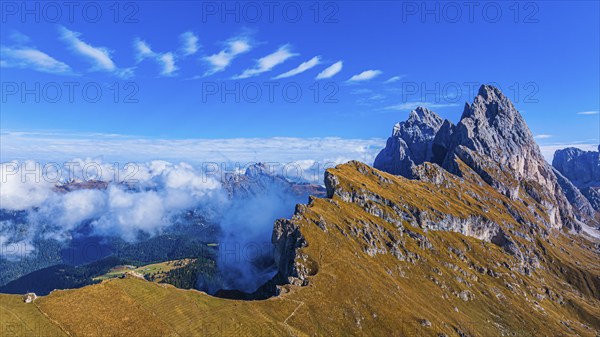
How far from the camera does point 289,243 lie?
19838 centimetres

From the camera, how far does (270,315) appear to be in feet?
400

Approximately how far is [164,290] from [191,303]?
10.1 meters

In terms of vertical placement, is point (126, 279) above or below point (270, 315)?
above

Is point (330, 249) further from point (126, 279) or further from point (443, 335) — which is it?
point (126, 279)

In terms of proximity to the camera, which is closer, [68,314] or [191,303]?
[68,314]

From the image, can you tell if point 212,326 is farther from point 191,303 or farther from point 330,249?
point 330,249

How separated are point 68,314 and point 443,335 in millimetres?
150582

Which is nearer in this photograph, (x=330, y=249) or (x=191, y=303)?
(x=191, y=303)

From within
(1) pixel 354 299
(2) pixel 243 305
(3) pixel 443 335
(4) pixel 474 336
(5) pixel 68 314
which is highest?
(5) pixel 68 314

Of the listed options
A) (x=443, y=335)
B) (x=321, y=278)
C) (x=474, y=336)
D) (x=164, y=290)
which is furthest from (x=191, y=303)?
(x=474, y=336)

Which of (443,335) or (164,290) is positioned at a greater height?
(164,290)

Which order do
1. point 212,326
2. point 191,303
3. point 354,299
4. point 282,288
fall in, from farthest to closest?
point 354,299, point 282,288, point 191,303, point 212,326

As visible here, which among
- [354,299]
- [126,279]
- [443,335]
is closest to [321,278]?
[354,299]

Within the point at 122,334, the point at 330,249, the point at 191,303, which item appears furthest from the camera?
the point at 330,249
